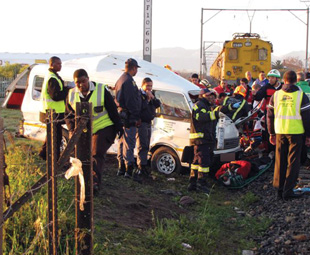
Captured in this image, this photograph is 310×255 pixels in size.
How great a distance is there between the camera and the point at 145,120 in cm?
861

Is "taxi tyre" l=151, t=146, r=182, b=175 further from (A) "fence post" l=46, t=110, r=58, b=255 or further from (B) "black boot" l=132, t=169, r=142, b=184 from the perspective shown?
(A) "fence post" l=46, t=110, r=58, b=255

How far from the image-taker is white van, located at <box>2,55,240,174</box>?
9.20m

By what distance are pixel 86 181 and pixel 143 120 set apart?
4892mm

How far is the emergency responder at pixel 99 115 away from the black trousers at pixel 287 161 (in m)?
2.73

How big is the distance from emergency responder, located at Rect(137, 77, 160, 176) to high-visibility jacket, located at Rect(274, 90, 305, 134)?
7.94ft

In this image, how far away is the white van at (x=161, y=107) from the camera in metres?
9.20

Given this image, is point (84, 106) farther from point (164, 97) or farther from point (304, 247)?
point (164, 97)

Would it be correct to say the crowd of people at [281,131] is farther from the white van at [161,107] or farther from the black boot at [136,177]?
the black boot at [136,177]

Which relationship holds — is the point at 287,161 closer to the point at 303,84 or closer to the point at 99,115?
the point at 99,115

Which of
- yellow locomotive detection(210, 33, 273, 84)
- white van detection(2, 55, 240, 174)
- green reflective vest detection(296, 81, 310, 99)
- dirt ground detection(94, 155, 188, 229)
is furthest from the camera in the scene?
yellow locomotive detection(210, 33, 273, 84)

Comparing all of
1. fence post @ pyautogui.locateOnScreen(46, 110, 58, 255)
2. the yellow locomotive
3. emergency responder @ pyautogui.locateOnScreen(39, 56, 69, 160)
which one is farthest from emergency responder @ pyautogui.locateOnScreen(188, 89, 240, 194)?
the yellow locomotive

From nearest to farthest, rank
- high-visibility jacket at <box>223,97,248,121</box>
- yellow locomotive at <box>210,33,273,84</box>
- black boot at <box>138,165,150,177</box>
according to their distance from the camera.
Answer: black boot at <box>138,165,150,177</box> < high-visibility jacket at <box>223,97,248,121</box> < yellow locomotive at <box>210,33,273,84</box>

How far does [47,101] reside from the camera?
25.8 ft

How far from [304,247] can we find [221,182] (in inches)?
145
